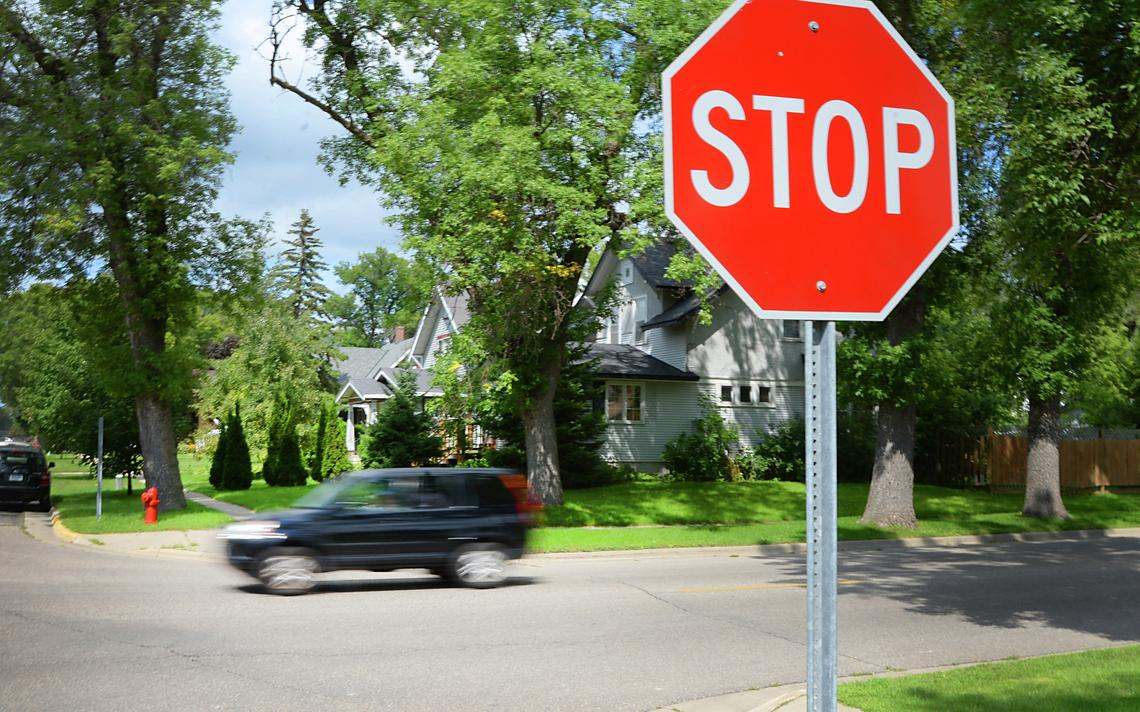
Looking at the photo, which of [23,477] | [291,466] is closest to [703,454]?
[291,466]

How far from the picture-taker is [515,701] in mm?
7750

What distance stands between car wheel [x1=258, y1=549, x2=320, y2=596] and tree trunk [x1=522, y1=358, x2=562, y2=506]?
1271 centimetres

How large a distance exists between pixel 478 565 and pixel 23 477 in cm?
2134

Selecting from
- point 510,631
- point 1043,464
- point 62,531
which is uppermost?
point 1043,464

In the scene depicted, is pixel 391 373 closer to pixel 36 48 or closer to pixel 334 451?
pixel 334 451

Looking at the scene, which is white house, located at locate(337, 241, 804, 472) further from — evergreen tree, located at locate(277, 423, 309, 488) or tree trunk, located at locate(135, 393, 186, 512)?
tree trunk, located at locate(135, 393, 186, 512)

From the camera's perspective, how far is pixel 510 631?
1066 cm

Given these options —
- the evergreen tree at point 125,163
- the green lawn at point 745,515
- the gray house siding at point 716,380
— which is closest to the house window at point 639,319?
the gray house siding at point 716,380

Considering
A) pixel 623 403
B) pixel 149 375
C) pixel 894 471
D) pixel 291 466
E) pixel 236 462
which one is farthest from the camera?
pixel 623 403

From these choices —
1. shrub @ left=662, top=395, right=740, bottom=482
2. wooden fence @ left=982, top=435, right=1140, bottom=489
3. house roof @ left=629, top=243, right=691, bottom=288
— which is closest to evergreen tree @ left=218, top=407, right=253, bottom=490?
shrub @ left=662, top=395, right=740, bottom=482

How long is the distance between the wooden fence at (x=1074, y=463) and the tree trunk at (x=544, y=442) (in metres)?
17.5

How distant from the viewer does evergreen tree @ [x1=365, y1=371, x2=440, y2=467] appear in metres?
35.8

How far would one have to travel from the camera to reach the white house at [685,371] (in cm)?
3906

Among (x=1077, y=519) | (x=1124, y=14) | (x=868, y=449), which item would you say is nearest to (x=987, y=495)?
(x=868, y=449)
